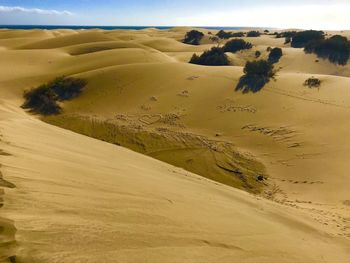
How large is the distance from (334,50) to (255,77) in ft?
55.9

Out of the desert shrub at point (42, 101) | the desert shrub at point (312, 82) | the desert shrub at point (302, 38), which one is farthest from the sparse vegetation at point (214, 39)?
the desert shrub at point (42, 101)

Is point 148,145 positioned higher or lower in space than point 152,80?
lower

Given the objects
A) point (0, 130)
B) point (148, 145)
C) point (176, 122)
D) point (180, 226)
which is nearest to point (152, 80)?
point (176, 122)

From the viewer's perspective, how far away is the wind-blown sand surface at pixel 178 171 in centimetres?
439

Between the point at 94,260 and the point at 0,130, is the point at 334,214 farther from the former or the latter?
the point at 0,130

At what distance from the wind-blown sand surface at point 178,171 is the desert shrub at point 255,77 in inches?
17.4

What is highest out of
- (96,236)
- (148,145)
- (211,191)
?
(96,236)

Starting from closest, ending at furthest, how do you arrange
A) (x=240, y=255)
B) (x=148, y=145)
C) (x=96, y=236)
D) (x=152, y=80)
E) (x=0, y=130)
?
(x=96, y=236) < (x=240, y=255) < (x=0, y=130) < (x=148, y=145) < (x=152, y=80)

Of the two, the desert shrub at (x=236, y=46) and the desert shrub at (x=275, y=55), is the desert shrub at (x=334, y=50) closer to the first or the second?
the desert shrub at (x=275, y=55)

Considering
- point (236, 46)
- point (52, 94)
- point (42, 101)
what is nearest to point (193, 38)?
point (236, 46)

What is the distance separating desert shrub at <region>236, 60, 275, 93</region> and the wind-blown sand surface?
0.44 metres

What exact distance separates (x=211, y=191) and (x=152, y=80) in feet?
44.5

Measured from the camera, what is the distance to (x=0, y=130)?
842cm

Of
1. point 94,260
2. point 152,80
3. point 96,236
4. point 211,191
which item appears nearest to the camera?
point 94,260
